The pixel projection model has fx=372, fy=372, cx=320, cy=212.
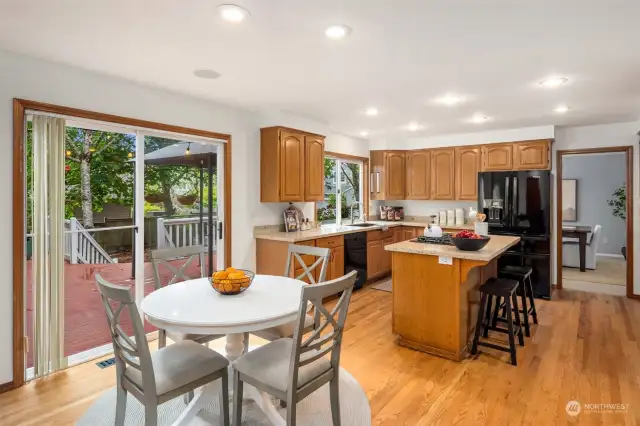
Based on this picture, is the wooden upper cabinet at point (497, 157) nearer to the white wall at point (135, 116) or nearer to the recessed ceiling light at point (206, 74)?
the white wall at point (135, 116)

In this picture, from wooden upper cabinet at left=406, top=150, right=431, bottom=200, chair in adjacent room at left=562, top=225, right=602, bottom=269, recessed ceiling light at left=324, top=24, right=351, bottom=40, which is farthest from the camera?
chair in adjacent room at left=562, top=225, right=602, bottom=269

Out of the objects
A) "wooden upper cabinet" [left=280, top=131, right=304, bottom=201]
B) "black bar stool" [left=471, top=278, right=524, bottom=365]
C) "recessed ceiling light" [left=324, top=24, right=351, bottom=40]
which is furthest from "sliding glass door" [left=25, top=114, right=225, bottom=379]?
"black bar stool" [left=471, top=278, right=524, bottom=365]

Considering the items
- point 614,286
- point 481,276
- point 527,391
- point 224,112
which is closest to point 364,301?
point 481,276

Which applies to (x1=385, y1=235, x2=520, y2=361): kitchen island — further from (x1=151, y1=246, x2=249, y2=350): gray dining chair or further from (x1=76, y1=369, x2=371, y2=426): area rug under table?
(x1=151, y1=246, x2=249, y2=350): gray dining chair

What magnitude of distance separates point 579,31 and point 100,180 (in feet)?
12.4

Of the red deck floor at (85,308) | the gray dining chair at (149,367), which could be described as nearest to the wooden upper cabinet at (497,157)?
the red deck floor at (85,308)

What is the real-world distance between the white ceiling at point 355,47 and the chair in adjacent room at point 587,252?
A: 339cm

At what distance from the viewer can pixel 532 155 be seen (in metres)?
5.25

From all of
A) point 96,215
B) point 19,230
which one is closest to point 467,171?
point 96,215

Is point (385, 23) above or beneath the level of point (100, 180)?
above

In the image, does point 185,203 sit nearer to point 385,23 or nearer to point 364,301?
point 364,301

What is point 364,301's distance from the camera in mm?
4738

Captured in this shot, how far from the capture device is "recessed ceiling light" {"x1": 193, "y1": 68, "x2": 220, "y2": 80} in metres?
2.96

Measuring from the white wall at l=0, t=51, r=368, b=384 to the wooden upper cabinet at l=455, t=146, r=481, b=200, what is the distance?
84.3 inches
